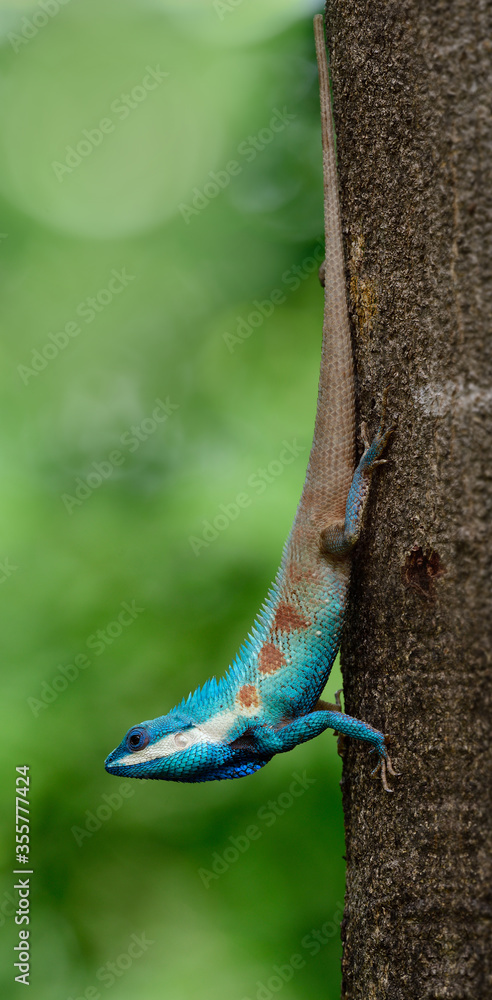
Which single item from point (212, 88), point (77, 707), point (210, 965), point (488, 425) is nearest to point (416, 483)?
point (488, 425)

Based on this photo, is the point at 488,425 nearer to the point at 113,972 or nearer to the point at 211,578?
the point at 211,578

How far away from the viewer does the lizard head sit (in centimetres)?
288

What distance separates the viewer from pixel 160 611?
5164 millimetres

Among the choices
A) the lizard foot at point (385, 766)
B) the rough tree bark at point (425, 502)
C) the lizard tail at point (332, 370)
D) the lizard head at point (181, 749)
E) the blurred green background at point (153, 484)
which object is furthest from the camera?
the blurred green background at point (153, 484)

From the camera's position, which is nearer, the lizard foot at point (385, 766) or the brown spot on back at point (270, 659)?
the lizard foot at point (385, 766)

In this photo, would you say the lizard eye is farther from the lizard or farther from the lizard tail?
the lizard tail

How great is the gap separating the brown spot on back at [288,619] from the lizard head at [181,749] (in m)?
0.39

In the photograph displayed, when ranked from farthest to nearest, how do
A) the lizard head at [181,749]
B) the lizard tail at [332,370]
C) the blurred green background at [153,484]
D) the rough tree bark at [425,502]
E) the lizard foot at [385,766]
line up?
the blurred green background at [153,484] < the lizard head at [181,749] < the lizard tail at [332,370] < the lizard foot at [385,766] < the rough tree bark at [425,502]

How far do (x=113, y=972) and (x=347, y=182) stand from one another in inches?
187

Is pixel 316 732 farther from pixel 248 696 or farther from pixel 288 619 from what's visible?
pixel 288 619

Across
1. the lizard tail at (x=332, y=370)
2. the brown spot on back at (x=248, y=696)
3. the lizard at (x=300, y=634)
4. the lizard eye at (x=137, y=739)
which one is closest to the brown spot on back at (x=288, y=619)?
the lizard at (x=300, y=634)

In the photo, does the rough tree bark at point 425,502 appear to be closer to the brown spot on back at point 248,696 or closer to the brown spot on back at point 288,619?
the brown spot on back at point 288,619

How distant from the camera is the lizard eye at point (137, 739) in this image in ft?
9.46

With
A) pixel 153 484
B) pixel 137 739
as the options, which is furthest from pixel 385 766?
pixel 153 484
